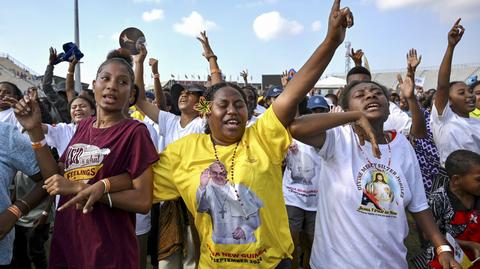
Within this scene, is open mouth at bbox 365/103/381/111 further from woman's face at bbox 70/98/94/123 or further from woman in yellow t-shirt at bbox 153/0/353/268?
woman's face at bbox 70/98/94/123

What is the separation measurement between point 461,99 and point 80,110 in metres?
4.35

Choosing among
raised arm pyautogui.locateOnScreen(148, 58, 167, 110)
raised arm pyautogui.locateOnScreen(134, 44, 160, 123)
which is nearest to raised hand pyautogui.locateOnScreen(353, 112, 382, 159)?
raised arm pyautogui.locateOnScreen(134, 44, 160, 123)

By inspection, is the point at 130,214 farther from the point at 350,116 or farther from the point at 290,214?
the point at 290,214

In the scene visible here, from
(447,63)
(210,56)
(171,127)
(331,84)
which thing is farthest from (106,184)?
(331,84)

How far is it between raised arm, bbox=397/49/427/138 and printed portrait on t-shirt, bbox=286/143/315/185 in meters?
1.12

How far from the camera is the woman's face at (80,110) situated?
399 centimetres

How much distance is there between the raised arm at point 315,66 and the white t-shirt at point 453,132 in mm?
2771

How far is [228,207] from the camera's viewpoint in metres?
2.03

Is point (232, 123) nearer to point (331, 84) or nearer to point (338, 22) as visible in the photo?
point (338, 22)

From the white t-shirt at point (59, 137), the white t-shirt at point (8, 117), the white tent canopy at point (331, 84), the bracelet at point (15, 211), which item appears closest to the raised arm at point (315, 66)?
the bracelet at point (15, 211)

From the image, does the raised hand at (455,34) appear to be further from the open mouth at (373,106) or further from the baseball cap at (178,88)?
the baseball cap at (178,88)

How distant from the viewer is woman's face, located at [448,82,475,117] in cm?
428

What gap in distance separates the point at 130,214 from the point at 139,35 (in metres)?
2.52

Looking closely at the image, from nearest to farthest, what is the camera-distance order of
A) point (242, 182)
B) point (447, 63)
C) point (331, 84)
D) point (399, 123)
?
1. point (242, 182)
2. point (447, 63)
3. point (399, 123)
4. point (331, 84)
